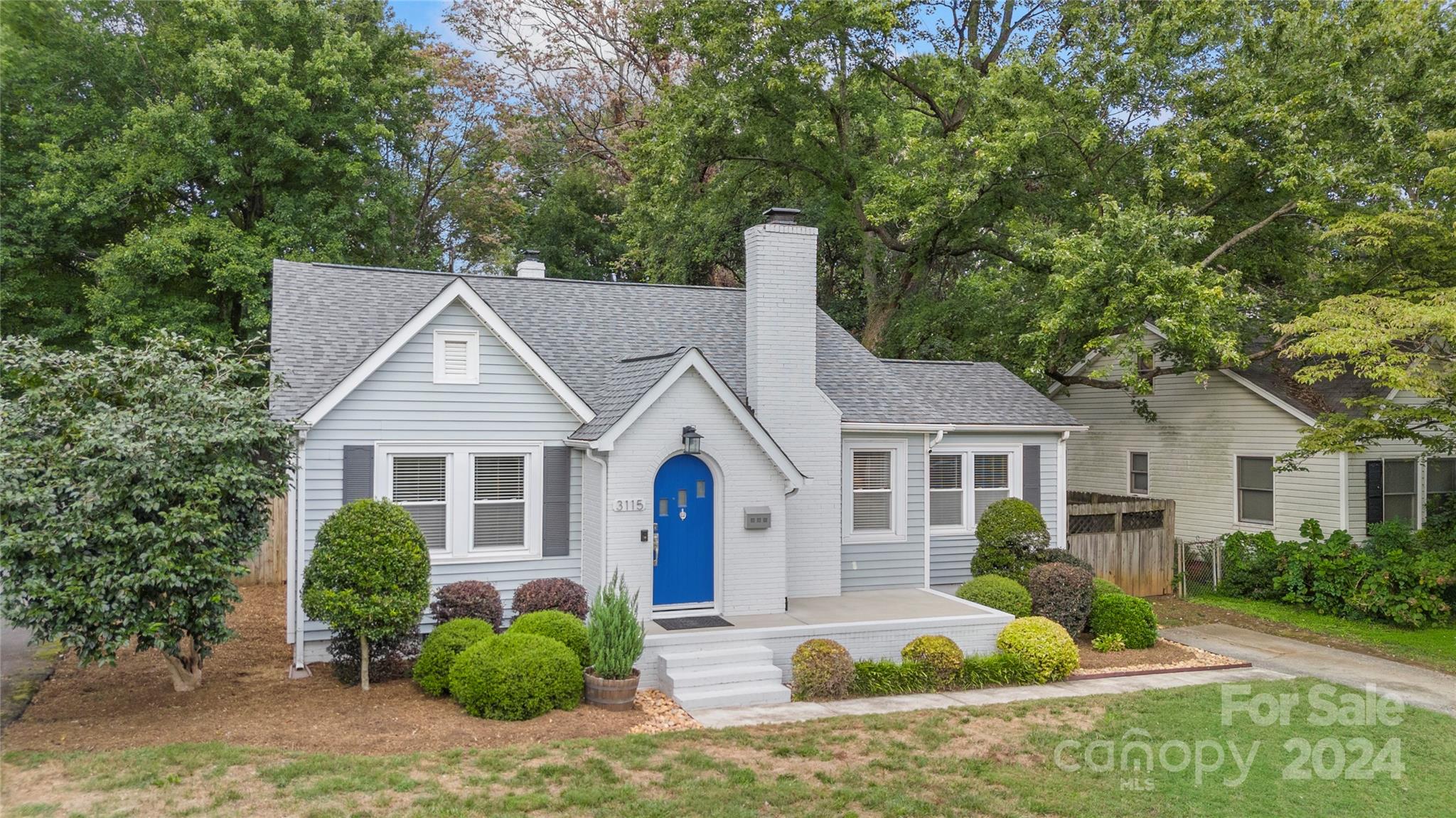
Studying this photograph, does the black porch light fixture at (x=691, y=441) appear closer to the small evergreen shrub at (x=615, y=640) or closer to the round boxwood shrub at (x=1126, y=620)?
the small evergreen shrub at (x=615, y=640)

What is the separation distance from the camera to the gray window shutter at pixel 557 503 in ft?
42.6

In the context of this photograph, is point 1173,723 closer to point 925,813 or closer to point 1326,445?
point 925,813

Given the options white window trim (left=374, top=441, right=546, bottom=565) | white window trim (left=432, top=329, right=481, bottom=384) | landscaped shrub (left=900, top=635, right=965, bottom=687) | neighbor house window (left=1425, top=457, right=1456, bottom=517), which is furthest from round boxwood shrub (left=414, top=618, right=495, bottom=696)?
neighbor house window (left=1425, top=457, right=1456, bottom=517)

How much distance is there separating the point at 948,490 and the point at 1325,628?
645 cm

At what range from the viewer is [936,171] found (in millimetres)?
19797

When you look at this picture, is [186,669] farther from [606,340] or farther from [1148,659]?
[1148,659]

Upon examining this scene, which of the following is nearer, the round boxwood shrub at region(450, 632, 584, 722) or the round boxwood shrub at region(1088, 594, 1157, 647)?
the round boxwood shrub at region(450, 632, 584, 722)

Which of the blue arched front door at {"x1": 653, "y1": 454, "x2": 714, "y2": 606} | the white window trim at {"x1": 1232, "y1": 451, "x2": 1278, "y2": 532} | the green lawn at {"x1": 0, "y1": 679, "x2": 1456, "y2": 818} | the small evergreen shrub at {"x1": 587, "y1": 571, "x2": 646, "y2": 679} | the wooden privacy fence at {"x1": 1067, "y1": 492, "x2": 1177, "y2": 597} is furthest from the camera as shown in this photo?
the white window trim at {"x1": 1232, "y1": 451, "x2": 1278, "y2": 532}

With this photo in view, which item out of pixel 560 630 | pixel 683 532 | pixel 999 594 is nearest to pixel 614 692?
pixel 560 630

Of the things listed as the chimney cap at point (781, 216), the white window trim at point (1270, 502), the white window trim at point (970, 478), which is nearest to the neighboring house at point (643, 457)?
the chimney cap at point (781, 216)

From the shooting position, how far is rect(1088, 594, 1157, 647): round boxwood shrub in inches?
539

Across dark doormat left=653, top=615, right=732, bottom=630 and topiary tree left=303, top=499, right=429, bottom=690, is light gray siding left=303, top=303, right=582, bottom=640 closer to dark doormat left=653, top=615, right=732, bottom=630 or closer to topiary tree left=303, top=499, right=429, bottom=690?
dark doormat left=653, top=615, right=732, bottom=630

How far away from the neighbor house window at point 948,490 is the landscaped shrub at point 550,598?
21.3 ft

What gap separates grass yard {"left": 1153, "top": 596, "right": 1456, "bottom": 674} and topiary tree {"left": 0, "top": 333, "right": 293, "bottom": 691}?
13749mm
